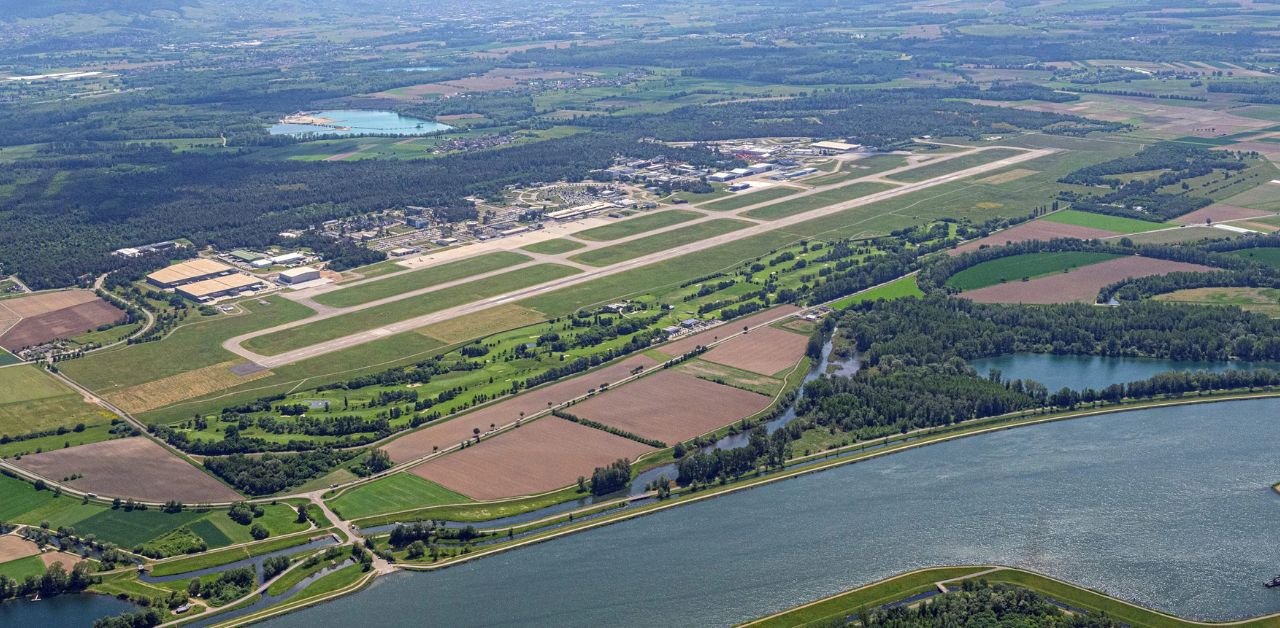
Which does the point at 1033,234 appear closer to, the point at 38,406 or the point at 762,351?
the point at 762,351

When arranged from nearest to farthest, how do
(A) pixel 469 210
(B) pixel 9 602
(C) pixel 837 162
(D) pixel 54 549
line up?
(B) pixel 9 602 → (D) pixel 54 549 → (A) pixel 469 210 → (C) pixel 837 162

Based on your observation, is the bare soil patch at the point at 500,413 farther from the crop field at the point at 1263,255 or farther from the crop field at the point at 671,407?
the crop field at the point at 1263,255

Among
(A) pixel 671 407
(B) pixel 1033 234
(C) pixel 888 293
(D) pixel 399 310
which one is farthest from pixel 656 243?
(A) pixel 671 407

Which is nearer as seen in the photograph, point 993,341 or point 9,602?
point 9,602

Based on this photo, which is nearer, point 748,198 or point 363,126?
point 748,198

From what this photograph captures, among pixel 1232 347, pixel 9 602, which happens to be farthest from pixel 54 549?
pixel 1232 347

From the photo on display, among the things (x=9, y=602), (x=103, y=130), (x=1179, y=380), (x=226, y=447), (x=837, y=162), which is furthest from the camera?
(x=103, y=130)

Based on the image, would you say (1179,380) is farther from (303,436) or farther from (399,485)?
(303,436)
